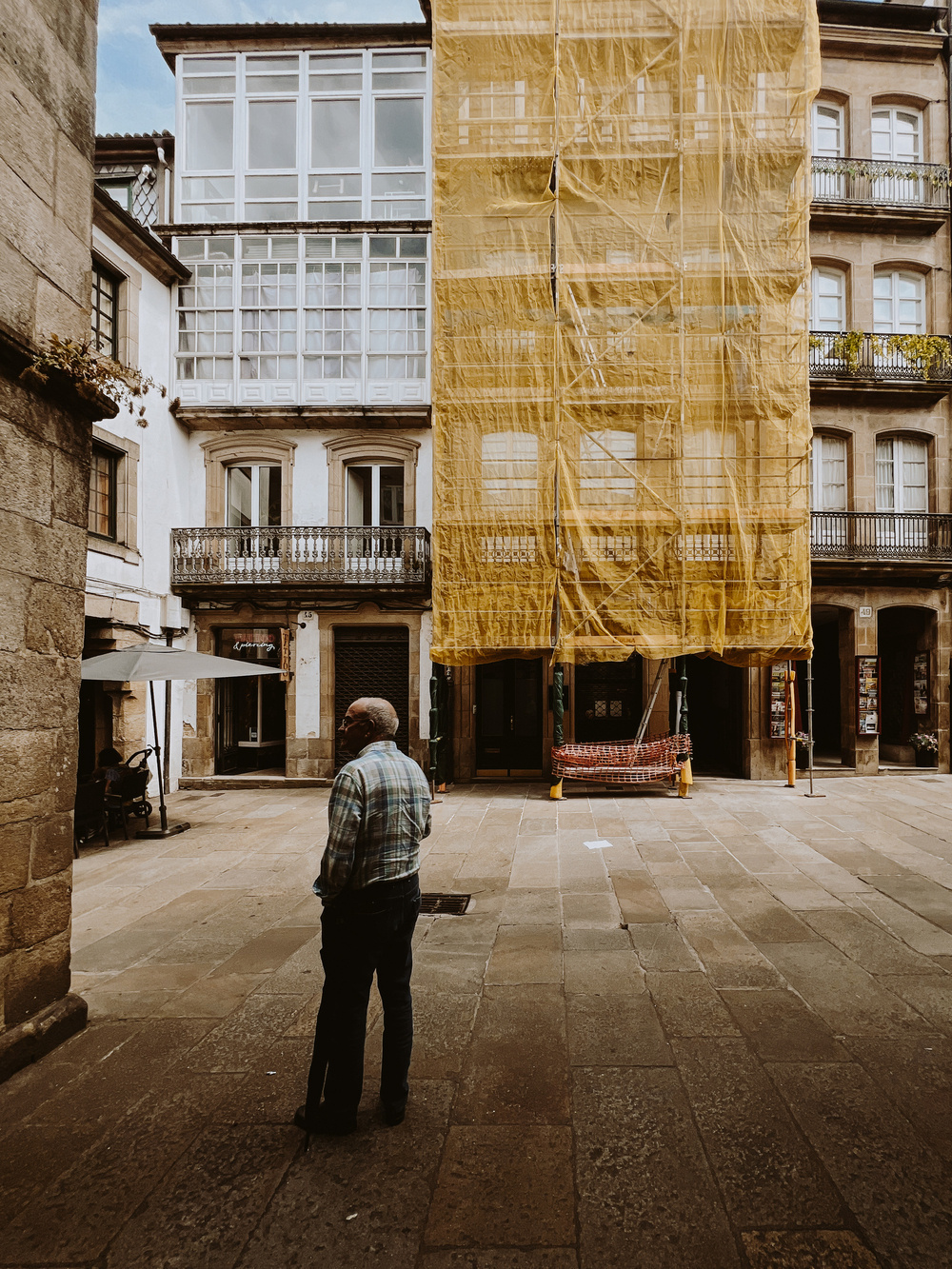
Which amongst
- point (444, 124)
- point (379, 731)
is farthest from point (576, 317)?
point (379, 731)

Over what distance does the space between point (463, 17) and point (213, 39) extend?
19.5 feet

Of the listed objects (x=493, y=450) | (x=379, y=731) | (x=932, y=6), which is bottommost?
(x=379, y=731)

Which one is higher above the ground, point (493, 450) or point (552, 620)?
point (493, 450)

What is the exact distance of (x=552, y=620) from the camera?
41.0ft

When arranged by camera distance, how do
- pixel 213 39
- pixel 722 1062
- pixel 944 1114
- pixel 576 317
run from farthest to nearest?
pixel 213 39 < pixel 576 317 < pixel 722 1062 < pixel 944 1114

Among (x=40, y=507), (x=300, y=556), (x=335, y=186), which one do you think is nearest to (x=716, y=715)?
(x=300, y=556)

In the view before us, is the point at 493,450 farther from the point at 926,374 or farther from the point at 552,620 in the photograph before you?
the point at 926,374

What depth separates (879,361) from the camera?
15.4 metres

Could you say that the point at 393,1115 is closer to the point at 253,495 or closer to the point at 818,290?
the point at 253,495

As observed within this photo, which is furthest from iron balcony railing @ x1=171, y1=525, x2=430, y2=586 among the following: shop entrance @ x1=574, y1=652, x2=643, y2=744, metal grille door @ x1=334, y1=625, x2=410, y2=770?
shop entrance @ x1=574, y1=652, x2=643, y2=744

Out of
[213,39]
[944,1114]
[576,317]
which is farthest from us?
[213,39]

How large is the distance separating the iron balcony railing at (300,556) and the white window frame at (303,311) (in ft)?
8.95

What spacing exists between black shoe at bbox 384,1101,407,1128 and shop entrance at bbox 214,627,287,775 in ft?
41.2

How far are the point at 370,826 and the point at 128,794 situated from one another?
8.13 metres
